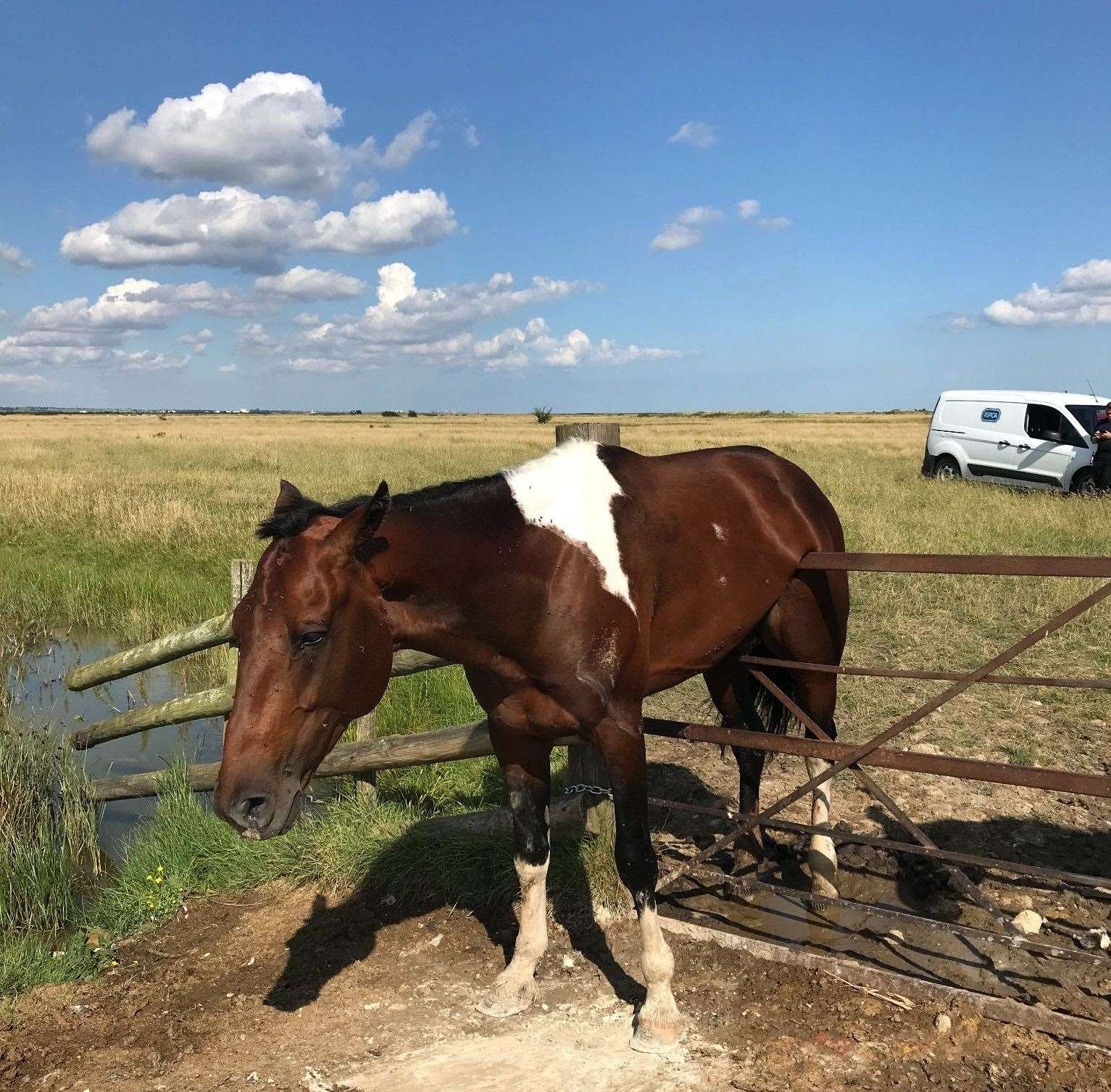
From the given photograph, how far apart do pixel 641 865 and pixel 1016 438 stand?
60.3ft

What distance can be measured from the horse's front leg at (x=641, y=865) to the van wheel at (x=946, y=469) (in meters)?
19.3

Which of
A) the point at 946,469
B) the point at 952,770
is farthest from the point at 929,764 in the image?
the point at 946,469

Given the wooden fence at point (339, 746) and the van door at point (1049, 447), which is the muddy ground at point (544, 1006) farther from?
the van door at point (1049, 447)

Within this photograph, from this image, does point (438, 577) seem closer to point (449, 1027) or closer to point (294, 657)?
point (294, 657)

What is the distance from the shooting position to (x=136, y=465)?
29.2m

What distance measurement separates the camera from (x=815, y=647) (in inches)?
169

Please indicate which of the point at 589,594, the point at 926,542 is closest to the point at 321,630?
the point at 589,594

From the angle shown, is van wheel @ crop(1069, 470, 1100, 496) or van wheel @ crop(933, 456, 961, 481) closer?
van wheel @ crop(1069, 470, 1100, 496)

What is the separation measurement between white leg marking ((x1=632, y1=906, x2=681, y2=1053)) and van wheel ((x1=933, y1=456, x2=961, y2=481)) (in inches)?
760

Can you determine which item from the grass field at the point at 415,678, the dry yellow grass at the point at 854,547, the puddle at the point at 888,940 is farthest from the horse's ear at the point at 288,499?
the dry yellow grass at the point at 854,547

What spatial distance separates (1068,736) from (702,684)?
9.53 feet

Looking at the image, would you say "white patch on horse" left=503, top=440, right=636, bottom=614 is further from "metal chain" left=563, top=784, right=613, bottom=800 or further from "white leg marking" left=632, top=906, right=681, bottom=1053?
"metal chain" left=563, top=784, right=613, bottom=800

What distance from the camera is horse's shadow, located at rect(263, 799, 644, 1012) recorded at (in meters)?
3.90

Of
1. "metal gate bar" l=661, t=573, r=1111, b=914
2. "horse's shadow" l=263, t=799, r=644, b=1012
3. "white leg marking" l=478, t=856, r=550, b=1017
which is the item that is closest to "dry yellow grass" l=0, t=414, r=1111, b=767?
"metal gate bar" l=661, t=573, r=1111, b=914
